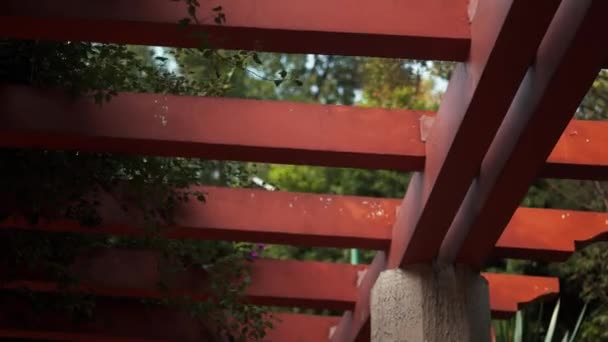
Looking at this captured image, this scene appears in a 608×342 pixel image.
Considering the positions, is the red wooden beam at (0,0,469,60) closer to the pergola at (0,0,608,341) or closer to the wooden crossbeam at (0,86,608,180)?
the pergola at (0,0,608,341)

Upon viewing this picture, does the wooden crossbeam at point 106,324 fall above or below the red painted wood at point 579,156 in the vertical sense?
below

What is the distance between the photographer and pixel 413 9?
3.52 metres

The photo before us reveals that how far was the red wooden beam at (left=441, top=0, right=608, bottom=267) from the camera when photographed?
10.1ft

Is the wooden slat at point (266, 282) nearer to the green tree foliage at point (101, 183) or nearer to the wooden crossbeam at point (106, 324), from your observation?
the green tree foliage at point (101, 183)

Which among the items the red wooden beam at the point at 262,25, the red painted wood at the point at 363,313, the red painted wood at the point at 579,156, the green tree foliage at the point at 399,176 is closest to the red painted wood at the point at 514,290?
the green tree foliage at the point at 399,176

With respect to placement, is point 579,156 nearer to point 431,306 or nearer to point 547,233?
point 431,306

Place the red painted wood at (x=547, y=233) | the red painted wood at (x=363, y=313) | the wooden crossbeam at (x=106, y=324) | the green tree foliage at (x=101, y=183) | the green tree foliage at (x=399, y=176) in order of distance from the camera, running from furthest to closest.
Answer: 1. the green tree foliage at (x=399, y=176)
2. the wooden crossbeam at (x=106, y=324)
3. the red painted wood at (x=363, y=313)
4. the red painted wood at (x=547, y=233)
5. the green tree foliage at (x=101, y=183)

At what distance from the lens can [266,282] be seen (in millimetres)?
6293

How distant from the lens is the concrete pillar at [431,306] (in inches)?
186

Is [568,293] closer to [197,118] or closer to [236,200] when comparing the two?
[236,200]

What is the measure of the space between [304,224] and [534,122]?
6.90ft

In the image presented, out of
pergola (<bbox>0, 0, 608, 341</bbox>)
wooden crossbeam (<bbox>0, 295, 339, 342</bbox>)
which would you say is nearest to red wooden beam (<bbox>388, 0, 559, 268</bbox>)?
pergola (<bbox>0, 0, 608, 341</bbox>)

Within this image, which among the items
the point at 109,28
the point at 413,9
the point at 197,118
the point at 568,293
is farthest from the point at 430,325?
the point at 568,293

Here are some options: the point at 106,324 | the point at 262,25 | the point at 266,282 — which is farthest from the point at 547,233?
the point at 106,324
